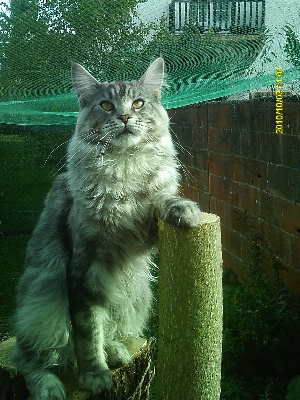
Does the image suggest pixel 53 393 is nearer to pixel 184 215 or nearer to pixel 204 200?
pixel 184 215

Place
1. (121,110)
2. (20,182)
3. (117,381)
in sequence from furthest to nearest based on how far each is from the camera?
(20,182) → (121,110) → (117,381)

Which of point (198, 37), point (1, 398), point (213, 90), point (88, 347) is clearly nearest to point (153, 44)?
point (198, 37)

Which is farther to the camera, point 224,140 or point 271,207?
point 224,140

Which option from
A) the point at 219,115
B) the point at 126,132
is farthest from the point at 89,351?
the point at 219,115

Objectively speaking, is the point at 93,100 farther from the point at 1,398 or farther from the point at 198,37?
the point at 1,398

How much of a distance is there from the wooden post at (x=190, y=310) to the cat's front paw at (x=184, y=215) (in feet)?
0.06

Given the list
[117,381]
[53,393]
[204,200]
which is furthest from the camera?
[204,200]

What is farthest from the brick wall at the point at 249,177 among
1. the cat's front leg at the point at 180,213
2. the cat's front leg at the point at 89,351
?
the cat's front leg at the point at 89,351

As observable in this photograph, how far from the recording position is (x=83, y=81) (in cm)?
241

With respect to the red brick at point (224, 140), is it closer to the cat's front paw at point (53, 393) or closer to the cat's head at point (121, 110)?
the cat's head at point (121, 110)

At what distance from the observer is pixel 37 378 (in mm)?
2113

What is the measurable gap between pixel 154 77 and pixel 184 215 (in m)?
0.83

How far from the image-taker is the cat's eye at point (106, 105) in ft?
7.54

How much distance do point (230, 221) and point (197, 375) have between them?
234 centimetres
